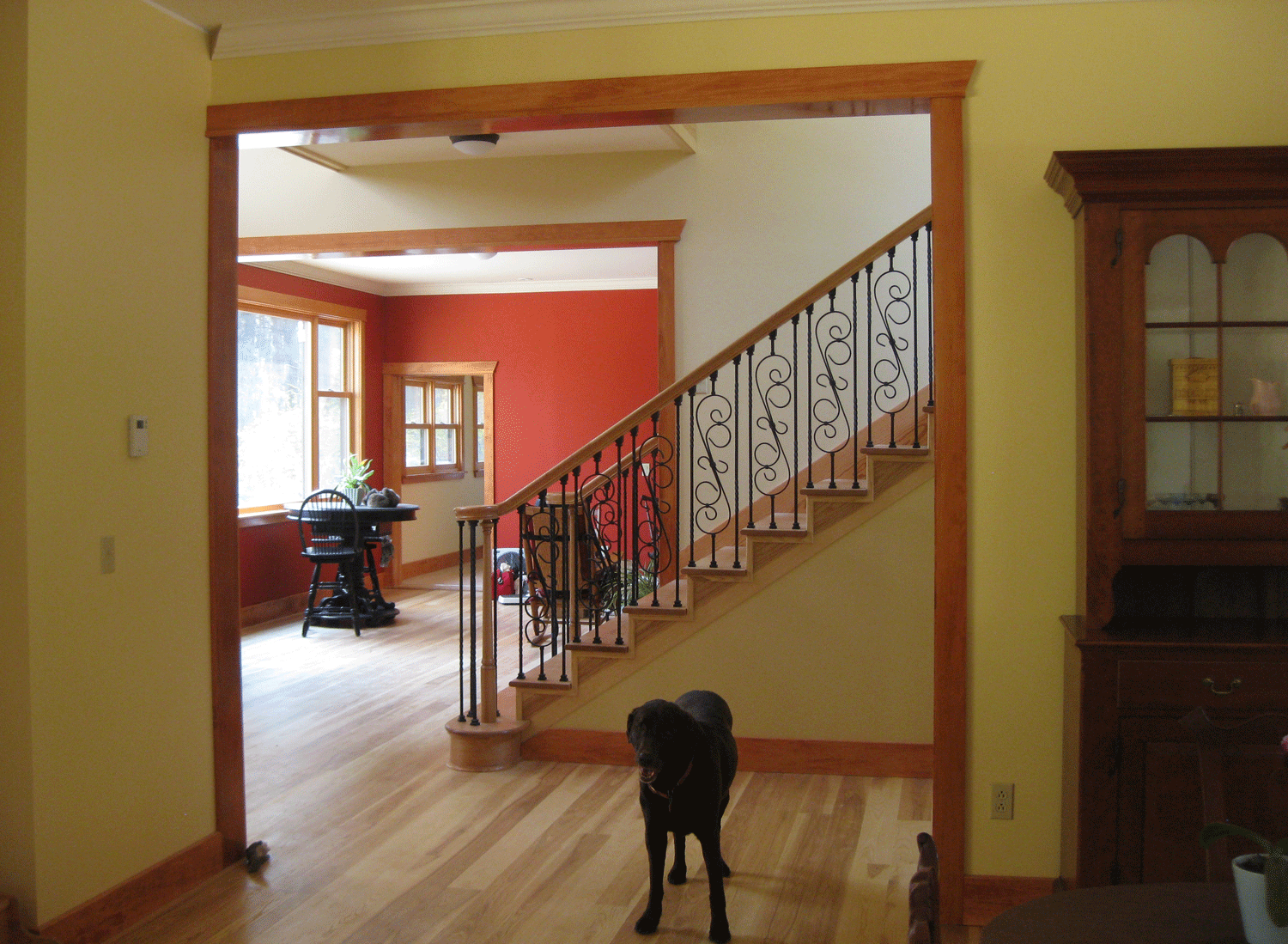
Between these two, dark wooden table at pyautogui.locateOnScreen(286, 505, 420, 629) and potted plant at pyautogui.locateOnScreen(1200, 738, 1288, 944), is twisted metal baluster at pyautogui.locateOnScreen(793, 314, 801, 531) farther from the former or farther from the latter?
dark wooden table at pyautogui.locateOnScreen(286, 505, 420, 629)

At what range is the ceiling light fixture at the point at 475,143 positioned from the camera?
5758 millimetres

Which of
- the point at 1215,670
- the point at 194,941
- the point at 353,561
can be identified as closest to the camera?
the point at 1215,670

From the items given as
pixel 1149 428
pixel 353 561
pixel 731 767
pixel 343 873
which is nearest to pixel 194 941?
pixel 343 873

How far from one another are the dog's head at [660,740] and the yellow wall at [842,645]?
169 centimetres

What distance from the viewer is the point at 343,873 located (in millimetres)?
3465

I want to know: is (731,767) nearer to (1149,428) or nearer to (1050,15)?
(1149,428)

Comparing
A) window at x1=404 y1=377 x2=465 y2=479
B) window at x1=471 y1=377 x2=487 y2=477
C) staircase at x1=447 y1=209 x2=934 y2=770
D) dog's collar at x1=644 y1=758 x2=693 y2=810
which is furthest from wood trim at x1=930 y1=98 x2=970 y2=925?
window at x1=471 y1=377 x2=487 y2=477

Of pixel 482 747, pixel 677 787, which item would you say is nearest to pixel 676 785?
pixel 677 787

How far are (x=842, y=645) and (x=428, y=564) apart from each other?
720 cm

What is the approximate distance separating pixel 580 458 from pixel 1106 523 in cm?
244

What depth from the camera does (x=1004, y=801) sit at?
3062 mm

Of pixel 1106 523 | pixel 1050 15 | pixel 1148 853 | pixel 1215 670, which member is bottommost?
pixel 1148 853

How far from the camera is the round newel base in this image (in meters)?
4.59

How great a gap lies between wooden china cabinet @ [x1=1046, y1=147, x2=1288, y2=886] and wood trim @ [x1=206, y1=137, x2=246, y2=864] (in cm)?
257
